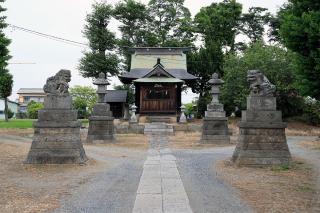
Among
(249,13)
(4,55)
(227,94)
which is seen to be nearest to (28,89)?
(249,13)

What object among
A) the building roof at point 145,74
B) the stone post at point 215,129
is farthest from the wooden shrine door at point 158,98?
the stone post at point 215,129

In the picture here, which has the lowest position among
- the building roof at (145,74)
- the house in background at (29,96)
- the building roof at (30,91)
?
the building roof at (145,74)

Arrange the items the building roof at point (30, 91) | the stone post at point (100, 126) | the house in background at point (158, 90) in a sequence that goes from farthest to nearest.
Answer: the building roof at point (30, 91) → the house in background at point (158, 90) → the stone post at point (100, 126)

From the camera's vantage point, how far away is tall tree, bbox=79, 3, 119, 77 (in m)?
45.3

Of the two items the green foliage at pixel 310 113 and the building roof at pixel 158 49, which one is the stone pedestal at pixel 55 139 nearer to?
Answer: the green foliage at pixel 310 113

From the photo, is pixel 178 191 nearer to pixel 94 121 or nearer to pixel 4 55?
pixel 94 121

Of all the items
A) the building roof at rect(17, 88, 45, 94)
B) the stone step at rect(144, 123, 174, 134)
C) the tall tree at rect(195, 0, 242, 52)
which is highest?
the tall tree at rect(195, 0, 242, 52)

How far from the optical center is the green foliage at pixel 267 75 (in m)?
32.1

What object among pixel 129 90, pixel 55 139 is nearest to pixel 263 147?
pixel 55 139

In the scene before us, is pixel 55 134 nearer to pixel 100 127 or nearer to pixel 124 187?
pixel 124 187

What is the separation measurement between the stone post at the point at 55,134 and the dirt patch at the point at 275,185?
14.4 ft

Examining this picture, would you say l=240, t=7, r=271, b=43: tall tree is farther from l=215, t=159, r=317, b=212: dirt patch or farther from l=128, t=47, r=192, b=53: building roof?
l=215, t=159, r=317, b=212: dirt patch

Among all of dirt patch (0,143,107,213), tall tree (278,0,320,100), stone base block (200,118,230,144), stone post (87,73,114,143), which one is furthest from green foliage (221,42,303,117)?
dirt patch (0,143,107,213)

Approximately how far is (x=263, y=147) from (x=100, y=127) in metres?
11.5
